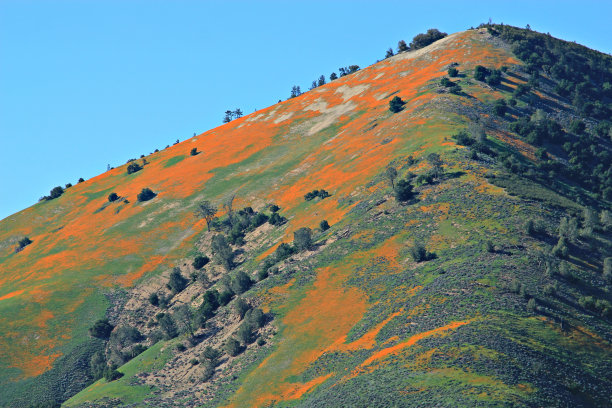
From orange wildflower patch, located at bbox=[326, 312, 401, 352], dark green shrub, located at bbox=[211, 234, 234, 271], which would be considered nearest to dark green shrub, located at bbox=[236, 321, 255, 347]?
orange wildflower patch, located at bbox=[326, 312, 401, 352]

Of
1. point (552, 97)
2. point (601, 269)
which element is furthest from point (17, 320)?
point (552, 97)

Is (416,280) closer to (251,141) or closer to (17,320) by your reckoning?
(17,320)

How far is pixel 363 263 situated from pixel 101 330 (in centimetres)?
4151

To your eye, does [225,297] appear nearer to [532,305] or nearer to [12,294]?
[532,305]

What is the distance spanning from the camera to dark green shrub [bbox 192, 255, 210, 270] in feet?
310

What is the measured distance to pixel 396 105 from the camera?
116m

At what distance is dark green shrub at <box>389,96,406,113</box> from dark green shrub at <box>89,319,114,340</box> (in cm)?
6744

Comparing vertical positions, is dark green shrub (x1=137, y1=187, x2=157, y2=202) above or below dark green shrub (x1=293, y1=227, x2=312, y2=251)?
above

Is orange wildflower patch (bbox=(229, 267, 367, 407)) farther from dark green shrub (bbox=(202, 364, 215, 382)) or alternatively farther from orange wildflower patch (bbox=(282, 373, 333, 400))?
dark green shrub (bbox=(202, 364, 215, 382))

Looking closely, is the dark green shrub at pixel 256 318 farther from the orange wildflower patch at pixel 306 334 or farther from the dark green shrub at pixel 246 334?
the orange wildflower patch at pixel 306 334

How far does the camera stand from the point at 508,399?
38.1m

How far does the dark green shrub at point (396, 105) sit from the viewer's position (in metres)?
116

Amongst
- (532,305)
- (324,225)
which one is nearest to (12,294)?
(324,225)

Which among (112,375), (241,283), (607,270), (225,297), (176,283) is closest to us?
(607,270)
